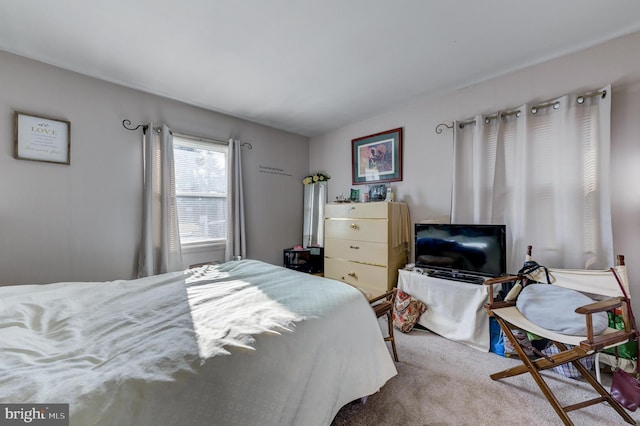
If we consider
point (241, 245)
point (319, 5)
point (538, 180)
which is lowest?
point (241, 245)

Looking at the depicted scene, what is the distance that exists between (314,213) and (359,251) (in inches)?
50.9

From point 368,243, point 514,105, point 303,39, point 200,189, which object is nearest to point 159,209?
point 200,189

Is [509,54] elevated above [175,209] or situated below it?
above

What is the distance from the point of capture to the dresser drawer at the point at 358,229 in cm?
284

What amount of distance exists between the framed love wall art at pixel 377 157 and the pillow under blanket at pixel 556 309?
1.85m

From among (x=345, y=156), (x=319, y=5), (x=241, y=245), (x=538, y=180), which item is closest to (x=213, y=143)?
(x=241, y=245)

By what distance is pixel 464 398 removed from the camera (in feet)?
5.14

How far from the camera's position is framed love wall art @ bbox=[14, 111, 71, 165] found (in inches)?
82.7

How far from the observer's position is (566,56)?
6.95 ft

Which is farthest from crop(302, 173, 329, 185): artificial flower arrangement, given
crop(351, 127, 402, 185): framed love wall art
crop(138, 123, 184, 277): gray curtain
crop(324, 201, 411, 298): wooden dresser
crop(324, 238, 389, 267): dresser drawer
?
crop(138, 123, 184, 277): gray curtain

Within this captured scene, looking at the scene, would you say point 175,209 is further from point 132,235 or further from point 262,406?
point 262,406

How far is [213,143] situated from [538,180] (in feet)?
11.7

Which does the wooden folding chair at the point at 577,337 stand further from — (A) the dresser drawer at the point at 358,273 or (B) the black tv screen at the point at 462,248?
(A) the dresser drawer at the point at 358,273

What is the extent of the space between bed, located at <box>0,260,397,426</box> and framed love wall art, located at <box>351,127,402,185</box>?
2148 millimetres
